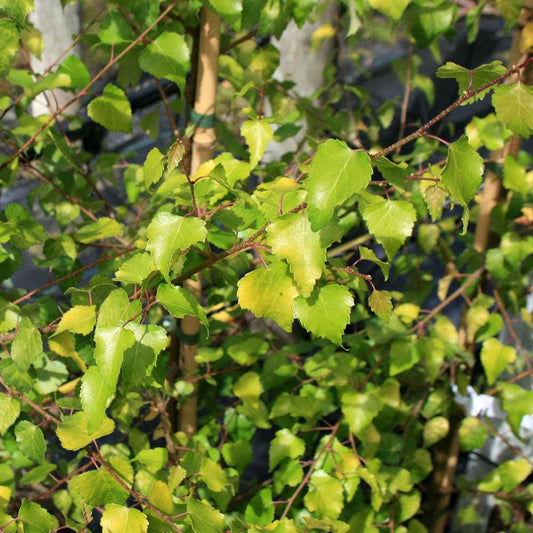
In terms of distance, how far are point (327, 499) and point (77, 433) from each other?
45 centimetres

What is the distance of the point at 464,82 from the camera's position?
73cm

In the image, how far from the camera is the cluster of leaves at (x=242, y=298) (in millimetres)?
729

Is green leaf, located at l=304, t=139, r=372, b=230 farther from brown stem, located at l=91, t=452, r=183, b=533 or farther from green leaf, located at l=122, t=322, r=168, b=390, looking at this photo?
brown stem, located at l=91, t=452, r=183, b=533

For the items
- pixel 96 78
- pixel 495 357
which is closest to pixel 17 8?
pixel 96 78

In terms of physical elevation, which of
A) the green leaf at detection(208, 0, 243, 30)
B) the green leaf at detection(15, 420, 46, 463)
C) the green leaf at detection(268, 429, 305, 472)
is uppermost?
the green leaf at detection(208, 0, 243, 30)

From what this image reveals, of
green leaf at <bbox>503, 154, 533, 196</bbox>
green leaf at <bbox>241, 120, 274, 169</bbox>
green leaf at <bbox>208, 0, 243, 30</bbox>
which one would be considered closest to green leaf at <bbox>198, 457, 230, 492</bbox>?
green leaf at <bbox>241, 120, 274, 169</bbox>

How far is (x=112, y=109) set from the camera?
40.3 inches

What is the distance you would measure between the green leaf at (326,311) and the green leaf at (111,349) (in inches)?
7.4

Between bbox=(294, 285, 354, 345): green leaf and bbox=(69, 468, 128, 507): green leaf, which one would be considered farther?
bbox=(69, 468, 128, 507): green leaf

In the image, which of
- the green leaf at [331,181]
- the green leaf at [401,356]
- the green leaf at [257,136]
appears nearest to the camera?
the green leaf at [331,181]

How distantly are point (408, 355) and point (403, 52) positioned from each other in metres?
2.64

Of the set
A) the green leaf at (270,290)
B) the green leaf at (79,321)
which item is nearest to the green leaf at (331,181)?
the green leaf at (270,290)

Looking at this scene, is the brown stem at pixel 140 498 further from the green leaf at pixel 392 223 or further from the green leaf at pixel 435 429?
the green leaf at pixel 435 429

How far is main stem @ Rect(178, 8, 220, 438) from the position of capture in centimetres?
115
